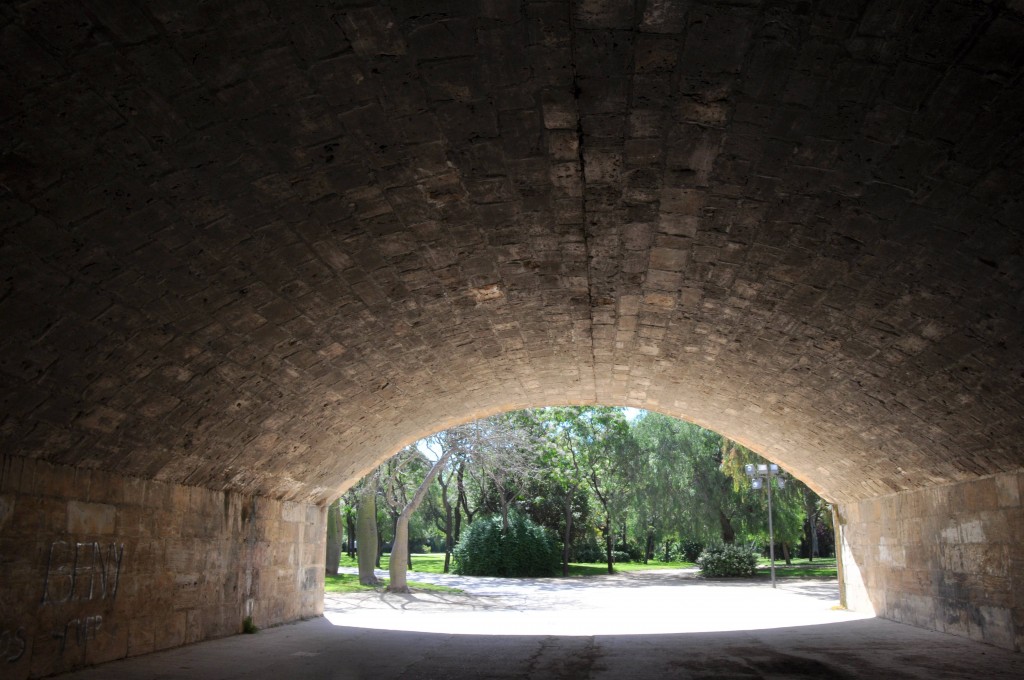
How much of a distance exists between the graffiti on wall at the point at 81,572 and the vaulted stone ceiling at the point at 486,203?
813 millimetres

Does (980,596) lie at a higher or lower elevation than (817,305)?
lower

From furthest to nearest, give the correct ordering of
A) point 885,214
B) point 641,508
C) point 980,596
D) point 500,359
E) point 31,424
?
point 641,508
point 500,359
point 980,596
point 31,424
point 885,214

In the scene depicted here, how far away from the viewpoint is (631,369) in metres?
12.2

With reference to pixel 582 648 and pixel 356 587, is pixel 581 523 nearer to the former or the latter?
pixel 356 587

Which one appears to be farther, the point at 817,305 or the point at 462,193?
the point at 817,305

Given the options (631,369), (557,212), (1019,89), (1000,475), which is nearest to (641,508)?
(631,369)

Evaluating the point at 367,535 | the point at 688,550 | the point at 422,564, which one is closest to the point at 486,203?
the point at 367,535

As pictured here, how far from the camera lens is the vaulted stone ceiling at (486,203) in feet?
14.1

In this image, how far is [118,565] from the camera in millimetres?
8477

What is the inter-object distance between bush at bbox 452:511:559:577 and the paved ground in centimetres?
1334

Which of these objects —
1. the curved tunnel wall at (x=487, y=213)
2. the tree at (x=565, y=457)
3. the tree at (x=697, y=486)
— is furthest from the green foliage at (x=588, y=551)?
the curved tunnel wall at (x=487, y=213)

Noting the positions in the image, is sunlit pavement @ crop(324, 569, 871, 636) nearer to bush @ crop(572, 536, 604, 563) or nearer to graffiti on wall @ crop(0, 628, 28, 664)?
graffiti on wall @ crop(0, 628, 28, 664)

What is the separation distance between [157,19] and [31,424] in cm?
417

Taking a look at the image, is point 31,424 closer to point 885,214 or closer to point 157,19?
point 157,19
